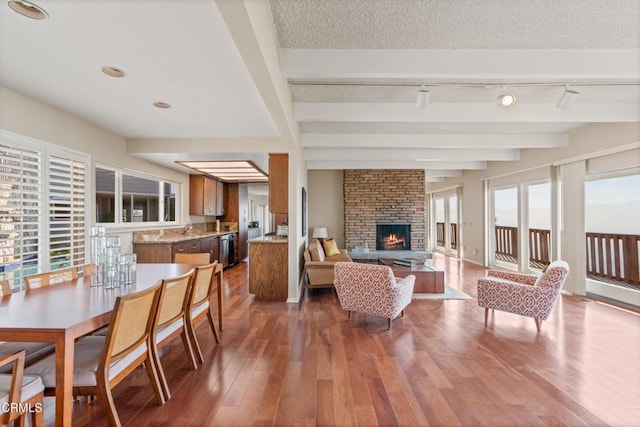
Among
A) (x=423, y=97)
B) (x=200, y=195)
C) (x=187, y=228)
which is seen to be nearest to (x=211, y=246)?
(x=187, y=228)

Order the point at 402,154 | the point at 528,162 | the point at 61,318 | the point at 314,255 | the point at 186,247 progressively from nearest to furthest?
1. the point at 61,318
2. the point at 314,255
3. the point at 186,247
4. the point at 528,162
5. the point at 402,154

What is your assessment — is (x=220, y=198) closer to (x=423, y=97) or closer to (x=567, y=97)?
(x=423, y=97)

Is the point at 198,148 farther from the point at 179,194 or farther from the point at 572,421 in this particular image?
the point at 572,421

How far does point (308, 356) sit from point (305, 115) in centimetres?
253

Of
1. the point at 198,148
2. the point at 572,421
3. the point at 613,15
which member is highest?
the point at 613,15

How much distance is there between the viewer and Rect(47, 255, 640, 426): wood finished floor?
6.12ft

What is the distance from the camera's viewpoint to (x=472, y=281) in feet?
18.5

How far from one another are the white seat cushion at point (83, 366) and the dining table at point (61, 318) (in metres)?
0.16

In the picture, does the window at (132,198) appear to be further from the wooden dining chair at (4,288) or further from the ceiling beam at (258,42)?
the ceiling beam at (258,42)

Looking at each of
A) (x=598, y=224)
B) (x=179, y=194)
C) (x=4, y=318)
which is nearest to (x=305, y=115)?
(x=4, y=318)

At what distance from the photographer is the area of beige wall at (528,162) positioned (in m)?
4.07

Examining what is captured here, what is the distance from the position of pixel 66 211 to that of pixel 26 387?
250cm

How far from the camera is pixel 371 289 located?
331cm

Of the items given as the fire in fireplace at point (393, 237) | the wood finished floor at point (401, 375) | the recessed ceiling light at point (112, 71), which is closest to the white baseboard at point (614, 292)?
the wood finished floor at point (401, 375)
